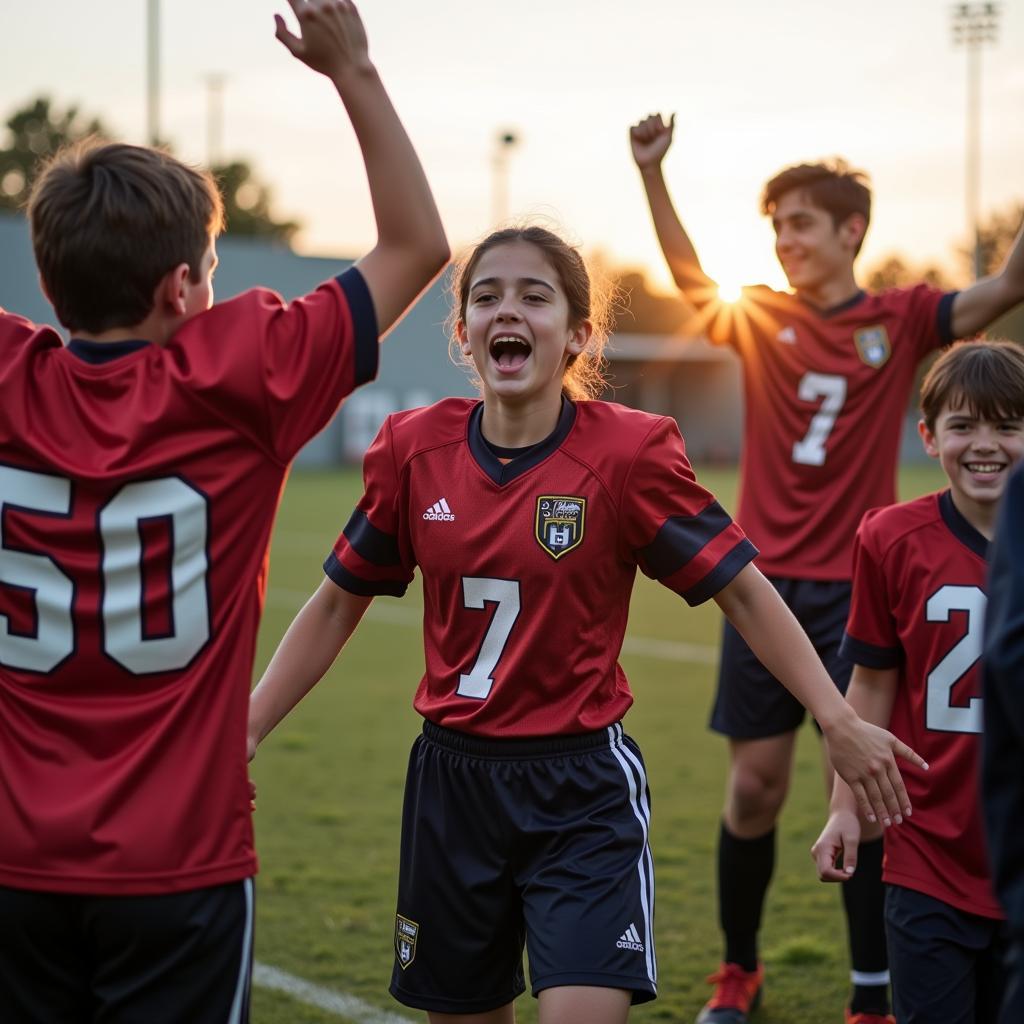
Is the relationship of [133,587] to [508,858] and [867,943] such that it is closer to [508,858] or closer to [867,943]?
[508,858]

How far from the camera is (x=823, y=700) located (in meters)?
2.91

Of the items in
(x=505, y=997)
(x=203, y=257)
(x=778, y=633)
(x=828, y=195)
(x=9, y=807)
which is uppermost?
(x=828, y=195)

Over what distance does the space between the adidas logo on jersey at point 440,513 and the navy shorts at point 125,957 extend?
1087 millimetres

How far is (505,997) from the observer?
3086 millimetres

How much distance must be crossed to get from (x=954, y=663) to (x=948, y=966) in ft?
2.14

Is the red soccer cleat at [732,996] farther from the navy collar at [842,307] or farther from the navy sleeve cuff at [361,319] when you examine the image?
the navy sleeve cuff at [361,319]

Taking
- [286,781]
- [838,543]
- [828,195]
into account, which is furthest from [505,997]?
[286,781]

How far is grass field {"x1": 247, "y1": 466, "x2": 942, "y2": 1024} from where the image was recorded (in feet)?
15.6

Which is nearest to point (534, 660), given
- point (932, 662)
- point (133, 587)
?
point (932, 662)

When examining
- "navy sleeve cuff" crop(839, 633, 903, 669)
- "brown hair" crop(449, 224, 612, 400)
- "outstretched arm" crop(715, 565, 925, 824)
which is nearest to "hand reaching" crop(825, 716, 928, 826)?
"outstretched arm" crop(715, 565, 925, 824)

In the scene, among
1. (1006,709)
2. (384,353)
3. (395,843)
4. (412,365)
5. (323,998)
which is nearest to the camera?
(1006,709)

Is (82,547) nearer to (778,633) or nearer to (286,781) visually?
(778,633)

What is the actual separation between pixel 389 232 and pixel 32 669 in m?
0.90

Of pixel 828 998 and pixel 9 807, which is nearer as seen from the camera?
pixel 9 807
